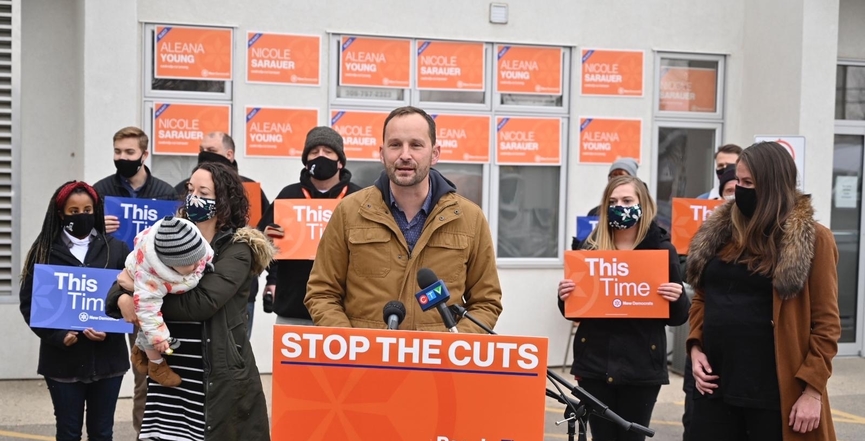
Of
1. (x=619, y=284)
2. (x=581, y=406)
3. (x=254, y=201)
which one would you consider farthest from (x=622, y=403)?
(x=254, y=201)

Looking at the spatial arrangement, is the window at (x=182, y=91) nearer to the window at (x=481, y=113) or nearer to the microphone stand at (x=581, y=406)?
the window at (x=481, y=113)

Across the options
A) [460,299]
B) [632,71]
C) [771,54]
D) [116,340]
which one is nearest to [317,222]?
[116,340]

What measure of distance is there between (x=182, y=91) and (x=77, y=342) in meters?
4.55

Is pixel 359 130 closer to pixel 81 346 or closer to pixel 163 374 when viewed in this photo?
pixel 81 346

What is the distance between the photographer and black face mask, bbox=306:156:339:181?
22.1ft

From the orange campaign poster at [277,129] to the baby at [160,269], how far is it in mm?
5549

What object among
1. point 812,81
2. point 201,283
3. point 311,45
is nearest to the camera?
point 201,283

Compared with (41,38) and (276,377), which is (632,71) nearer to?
(41,38)

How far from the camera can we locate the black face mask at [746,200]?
15.5 feet

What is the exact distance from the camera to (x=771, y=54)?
11.0 meters

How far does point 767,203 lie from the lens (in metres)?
4.67

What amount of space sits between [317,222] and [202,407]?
2287 millimetres

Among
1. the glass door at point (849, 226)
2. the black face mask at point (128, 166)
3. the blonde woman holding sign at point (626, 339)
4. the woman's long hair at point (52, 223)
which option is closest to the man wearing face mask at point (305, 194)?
the black face mask at point (128, 166)

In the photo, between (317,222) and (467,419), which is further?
(317,222)
